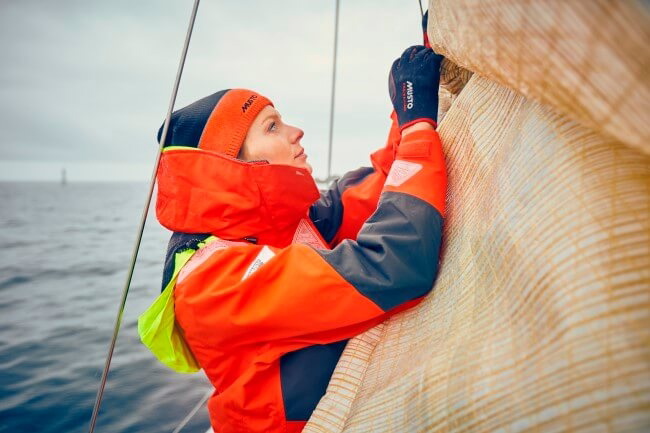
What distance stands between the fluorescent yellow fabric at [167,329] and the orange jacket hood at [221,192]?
0.10 meters

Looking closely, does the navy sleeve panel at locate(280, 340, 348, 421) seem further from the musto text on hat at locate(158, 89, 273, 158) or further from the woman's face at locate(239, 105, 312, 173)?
the musto text on hat at locate(158, 89, 273, 158)

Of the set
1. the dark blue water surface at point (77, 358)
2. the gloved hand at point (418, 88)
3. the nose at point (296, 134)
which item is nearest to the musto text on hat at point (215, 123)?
the nose at point (296, 134)

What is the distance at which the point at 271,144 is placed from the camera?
1664mm

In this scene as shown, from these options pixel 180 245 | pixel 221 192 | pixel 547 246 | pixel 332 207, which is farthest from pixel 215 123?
pixel 547 246

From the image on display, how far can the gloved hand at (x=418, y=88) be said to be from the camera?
1288 mm

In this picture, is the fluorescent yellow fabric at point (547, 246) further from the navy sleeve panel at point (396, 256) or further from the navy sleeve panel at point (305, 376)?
the navy sleeve panel at point (305, 376)

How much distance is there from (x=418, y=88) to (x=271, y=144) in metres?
0.66

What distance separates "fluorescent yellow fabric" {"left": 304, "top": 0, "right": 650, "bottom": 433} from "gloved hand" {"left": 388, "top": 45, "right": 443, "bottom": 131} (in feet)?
1.09

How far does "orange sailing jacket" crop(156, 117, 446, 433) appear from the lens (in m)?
1.05

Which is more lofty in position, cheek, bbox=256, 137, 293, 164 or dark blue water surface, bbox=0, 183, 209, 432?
cheek, bbox=256, 137, 293, 164

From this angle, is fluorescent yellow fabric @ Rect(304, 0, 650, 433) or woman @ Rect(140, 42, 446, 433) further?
woman @ Rect(140, 42, 446, 433)

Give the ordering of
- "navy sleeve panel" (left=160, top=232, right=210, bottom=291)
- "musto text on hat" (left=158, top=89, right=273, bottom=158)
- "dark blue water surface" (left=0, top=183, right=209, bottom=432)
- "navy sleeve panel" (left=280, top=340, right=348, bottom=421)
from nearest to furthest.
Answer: "navy sleeve panel" (left=280, top=340, right=348, bottom=421)
"navy sleeve panel" (left=160, top=232, right=210, bottom=291)
"musto text on hat" (left=158, top=89, right=273, bottom=158)
"dark blue water surface" (left=0, top=183, right=209, bottom=432)

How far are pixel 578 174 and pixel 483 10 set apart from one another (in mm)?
318

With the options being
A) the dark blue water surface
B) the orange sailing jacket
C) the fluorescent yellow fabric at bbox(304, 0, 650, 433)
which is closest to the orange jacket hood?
the orange sailing jacket
